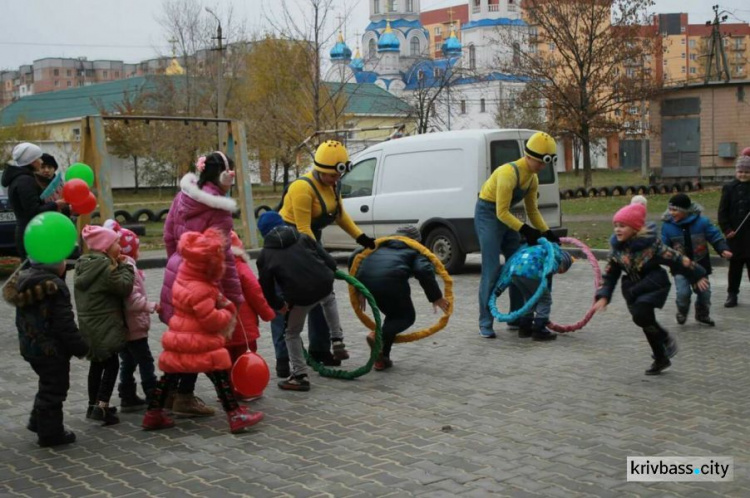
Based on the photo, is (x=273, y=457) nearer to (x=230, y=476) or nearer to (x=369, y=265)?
(x=230, y=476)

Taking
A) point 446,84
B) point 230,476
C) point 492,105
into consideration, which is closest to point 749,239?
point 230,476

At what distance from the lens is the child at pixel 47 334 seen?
612cm

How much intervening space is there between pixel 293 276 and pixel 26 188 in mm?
3254

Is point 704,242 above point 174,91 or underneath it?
underneath

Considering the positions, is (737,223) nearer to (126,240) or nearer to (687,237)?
(687,237)

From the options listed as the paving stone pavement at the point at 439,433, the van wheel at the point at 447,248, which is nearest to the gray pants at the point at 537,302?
the paving stone pavement at the point at 439,433

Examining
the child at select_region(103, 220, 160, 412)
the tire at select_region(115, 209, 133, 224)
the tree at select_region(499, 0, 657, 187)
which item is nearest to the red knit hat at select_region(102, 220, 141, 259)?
the child at select_region(103, 220, 160, 412)

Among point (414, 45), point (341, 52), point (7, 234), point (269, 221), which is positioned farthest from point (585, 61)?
point (414, 45)

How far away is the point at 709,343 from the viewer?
30.8 feet

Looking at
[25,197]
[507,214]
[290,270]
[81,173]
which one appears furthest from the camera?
[81,173]

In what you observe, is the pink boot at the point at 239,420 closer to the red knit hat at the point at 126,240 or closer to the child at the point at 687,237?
the red knit hat at the point at 126,240

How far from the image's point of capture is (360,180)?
17203mm

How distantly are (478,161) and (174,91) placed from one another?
4415 cm

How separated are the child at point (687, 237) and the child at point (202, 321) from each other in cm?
583
